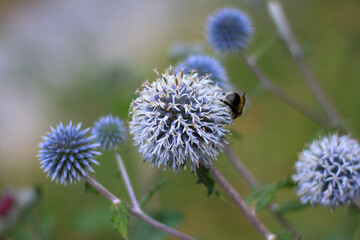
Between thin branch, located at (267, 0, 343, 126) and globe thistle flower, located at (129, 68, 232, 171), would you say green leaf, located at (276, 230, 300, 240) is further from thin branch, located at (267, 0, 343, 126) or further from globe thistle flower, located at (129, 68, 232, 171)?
thin branch, located at (267, 0, 343, 126)

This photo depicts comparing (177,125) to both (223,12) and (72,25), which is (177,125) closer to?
(223,12)

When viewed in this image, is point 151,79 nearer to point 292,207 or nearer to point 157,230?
point 157,230

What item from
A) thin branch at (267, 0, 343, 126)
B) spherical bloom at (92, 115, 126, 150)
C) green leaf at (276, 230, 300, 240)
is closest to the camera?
green leaf at (276, 230, 300, 240)

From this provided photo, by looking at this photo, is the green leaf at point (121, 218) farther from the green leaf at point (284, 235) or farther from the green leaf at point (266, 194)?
the green leaf at point (284, 235)

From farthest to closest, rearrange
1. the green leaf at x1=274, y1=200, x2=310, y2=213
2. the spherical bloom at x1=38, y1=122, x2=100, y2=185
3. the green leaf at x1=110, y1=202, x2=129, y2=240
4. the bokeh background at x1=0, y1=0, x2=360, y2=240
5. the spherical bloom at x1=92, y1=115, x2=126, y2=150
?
the bokeh background at x1=0, y1=0, x2=360, y2=240
the spherical bloom at x1=92, y1=115, x2=126, y2=150
the green leaf at x1=274, y1=200, x2=310, y2=213
the spherical bloom at x1=38, y1=122, x2=100, y2=185
the green leaf at x1=110, y1=202, x2=129, y2=240

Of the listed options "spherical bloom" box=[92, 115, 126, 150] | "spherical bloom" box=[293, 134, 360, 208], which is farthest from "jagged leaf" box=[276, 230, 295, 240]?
"spherical bloom" box=[92, 115, 126, 150]

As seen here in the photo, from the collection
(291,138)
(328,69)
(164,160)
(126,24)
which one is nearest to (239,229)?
(291,138)
